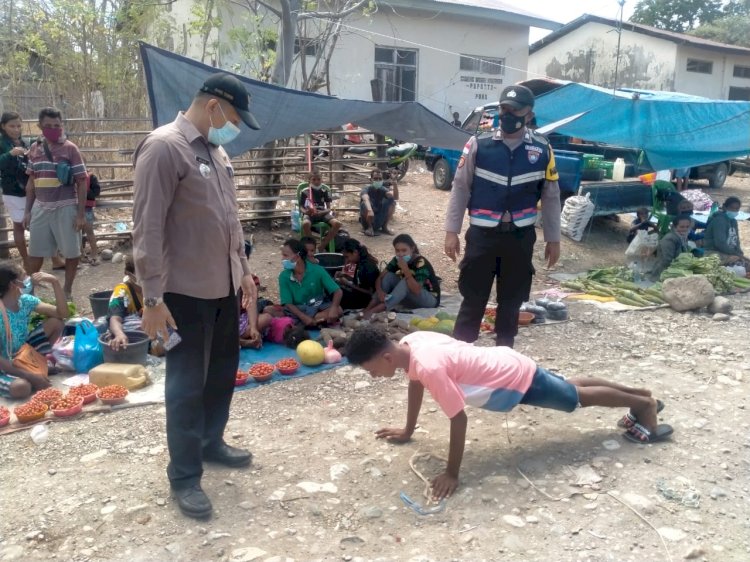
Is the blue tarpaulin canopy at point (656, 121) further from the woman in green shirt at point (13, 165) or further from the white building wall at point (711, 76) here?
the white building wall at point (711, 76)

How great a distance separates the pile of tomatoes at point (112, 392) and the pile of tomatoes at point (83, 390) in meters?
0.05

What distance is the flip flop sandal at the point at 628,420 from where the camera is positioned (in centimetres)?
367

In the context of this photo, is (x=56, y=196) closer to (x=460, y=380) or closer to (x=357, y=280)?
(x=357, y=280)

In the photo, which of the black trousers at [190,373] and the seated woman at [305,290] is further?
the seated woman at [305,290]

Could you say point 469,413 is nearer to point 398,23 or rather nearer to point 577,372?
point 577,372

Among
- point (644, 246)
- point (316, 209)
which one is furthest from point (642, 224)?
point (316, 209)

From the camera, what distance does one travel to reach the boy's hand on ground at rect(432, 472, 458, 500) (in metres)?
3.13

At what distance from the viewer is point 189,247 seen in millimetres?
2848

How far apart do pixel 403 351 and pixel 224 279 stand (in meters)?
0.87

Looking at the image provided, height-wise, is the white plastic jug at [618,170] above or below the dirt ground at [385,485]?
above

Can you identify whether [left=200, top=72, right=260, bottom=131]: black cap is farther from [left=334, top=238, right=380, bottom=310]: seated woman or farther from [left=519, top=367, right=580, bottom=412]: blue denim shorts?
[left=334, top=238, right=380, bottom=310]: seated woman

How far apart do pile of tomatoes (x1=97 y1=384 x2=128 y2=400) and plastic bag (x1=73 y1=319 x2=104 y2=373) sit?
1.84ft

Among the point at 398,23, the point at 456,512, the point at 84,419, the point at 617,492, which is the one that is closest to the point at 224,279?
the point at 456,512

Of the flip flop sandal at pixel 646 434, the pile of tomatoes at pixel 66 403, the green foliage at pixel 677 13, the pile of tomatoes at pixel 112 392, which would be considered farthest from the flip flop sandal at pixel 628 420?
the green foliage at pixel 677 13
